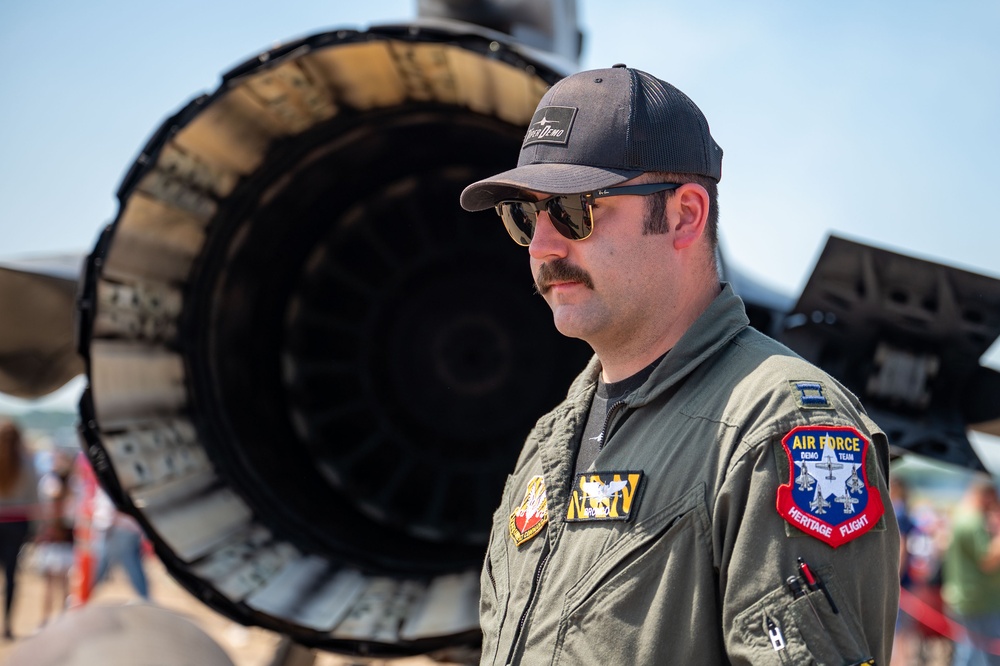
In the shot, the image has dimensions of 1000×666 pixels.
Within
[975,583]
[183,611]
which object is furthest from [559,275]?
[975,583]

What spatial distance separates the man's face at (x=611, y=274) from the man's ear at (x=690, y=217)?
0.02m

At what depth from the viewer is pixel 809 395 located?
1.25m

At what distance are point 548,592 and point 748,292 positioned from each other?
219 centimetres

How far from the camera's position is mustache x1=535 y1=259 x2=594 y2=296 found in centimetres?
148

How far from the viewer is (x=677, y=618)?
124 centimetres

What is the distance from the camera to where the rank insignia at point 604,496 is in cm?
132

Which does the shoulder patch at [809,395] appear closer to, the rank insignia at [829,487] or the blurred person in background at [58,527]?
the rank insignia at [829,487]

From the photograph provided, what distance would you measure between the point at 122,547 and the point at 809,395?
6.79 metres

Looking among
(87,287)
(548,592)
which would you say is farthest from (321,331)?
(548,592)

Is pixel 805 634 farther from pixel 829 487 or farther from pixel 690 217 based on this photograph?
pixel 690 217

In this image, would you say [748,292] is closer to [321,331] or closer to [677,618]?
[321,331]

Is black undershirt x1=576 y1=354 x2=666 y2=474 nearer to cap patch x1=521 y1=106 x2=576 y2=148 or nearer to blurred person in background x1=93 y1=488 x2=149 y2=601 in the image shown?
cap patch x1=521 y1=106 x2=576 y2=148

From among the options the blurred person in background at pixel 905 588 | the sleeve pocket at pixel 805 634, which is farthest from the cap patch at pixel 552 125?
the blurred person in background at pixel 905 588

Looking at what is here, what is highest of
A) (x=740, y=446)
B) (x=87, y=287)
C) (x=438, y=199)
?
(x=740, y=446)
